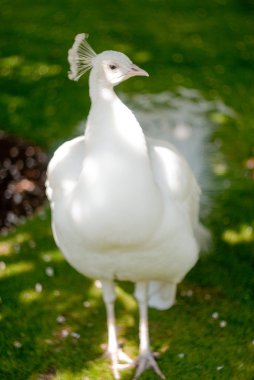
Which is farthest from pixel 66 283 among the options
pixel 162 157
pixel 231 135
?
pixel 231 135

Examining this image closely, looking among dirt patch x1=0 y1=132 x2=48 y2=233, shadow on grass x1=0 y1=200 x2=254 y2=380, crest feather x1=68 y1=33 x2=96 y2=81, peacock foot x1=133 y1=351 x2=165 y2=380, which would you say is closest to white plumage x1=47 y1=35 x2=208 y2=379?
crest feather x1=68 y1=33 x2=96 y2=81

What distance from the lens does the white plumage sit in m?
3.47

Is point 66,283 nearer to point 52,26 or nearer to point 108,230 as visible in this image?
point 108,230

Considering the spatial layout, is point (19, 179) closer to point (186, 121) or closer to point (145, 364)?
point (186, 121)

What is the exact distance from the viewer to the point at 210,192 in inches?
248

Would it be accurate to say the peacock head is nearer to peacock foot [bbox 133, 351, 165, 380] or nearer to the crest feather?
the crest feather

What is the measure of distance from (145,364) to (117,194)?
4.99ft

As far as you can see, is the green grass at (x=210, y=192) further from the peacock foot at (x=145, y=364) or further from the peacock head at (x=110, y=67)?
the peacock head at (x=110, y=67)

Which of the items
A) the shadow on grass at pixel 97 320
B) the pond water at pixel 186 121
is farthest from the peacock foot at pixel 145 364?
the pond water at pixel 186 121

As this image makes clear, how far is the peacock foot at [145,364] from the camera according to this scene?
4.38 metres

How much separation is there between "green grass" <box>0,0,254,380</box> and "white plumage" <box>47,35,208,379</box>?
83 centimetres

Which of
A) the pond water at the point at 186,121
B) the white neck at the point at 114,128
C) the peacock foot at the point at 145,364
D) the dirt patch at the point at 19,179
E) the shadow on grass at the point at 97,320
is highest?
the white neck at the point at 114,128

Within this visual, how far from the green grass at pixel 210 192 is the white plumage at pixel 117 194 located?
833 mm

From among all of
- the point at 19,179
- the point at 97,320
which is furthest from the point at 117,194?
the point at 19,179
